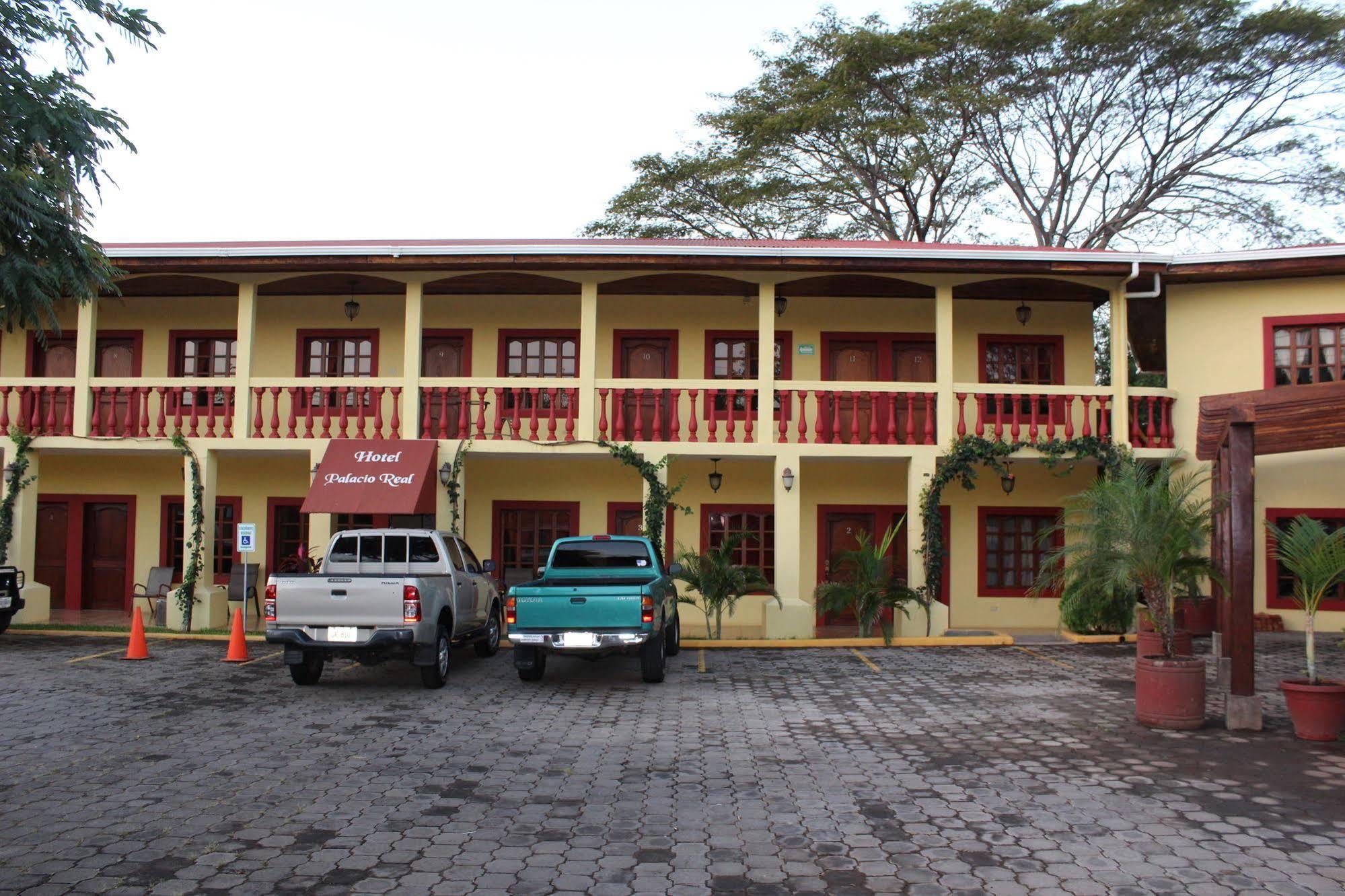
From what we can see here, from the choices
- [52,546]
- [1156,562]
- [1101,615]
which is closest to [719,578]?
[1101,615]

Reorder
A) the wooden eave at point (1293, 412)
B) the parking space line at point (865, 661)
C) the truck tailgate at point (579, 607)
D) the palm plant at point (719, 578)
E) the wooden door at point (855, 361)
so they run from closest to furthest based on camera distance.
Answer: the wooden eave at point (1293, 412) < the truck tailgate at point (579, 607) < the parking space line at point (865, 661) < the palm plant at point (719, 578) < the wooden door at point (855, 361)

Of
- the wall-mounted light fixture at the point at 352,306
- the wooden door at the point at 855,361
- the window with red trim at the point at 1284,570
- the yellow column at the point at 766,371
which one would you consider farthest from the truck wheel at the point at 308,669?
the window with red trim at the point at 1284,570

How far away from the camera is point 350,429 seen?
51.3 ft

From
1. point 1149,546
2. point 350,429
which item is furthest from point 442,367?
point 1149,546

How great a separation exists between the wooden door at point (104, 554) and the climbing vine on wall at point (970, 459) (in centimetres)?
1406

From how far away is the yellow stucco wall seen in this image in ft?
50.5

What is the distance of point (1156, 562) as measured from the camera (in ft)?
29.7

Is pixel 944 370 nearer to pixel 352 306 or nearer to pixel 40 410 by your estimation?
pixel 352 306

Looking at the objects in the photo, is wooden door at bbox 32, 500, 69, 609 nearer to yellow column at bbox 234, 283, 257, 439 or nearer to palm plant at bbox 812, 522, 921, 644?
yellow column at bbox 234, 283, 257, 439

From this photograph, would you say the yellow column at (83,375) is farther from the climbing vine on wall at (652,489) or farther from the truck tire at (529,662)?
the truck tire at (529,662)

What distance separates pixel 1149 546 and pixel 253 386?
43.1ft

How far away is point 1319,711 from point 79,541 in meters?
18.8

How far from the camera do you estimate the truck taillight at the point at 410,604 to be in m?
10.1

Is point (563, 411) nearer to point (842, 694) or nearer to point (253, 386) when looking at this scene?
Answer: point (253, 386)
